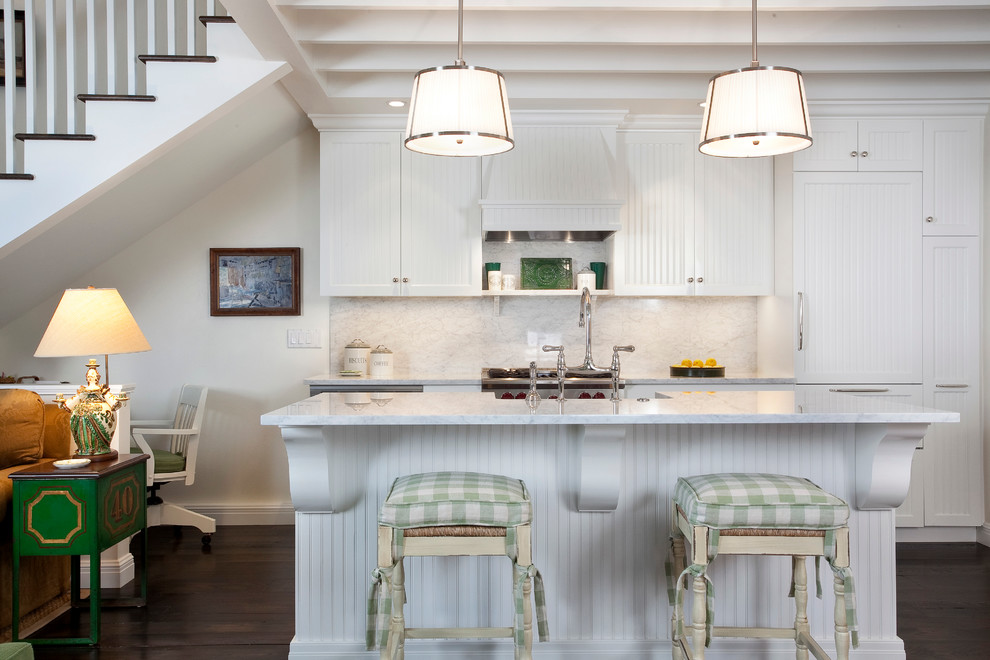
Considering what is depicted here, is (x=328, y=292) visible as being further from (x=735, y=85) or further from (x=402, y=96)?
(x=735, y=85)

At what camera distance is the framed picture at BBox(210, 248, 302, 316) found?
16.0 ft

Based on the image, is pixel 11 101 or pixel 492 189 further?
pixel 492 189

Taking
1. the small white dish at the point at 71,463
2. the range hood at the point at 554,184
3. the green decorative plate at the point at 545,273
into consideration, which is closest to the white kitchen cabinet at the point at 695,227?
the range hood at the point at 554,184

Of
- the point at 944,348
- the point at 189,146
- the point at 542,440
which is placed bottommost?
the point at 542,440

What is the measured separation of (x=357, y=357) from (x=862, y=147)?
329cm

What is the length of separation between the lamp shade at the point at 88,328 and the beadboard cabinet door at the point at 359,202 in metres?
1.58

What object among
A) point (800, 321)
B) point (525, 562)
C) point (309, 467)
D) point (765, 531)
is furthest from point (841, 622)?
point (800, 321)

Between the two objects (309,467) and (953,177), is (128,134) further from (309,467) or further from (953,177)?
(953,177)

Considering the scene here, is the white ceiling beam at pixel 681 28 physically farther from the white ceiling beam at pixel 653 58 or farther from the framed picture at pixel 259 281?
the framed picture at pixel 259 281

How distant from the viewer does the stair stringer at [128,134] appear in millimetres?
3314

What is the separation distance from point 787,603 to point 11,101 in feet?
12.7


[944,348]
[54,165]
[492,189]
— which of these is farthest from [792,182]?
[54,165]

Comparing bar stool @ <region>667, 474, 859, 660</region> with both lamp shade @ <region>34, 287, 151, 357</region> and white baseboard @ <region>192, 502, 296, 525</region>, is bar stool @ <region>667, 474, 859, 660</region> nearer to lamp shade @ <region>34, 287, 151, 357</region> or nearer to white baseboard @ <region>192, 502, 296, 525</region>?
lamp shade @ <region>34, 287, 151, 357</region>

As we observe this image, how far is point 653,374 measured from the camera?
4.96 metres
